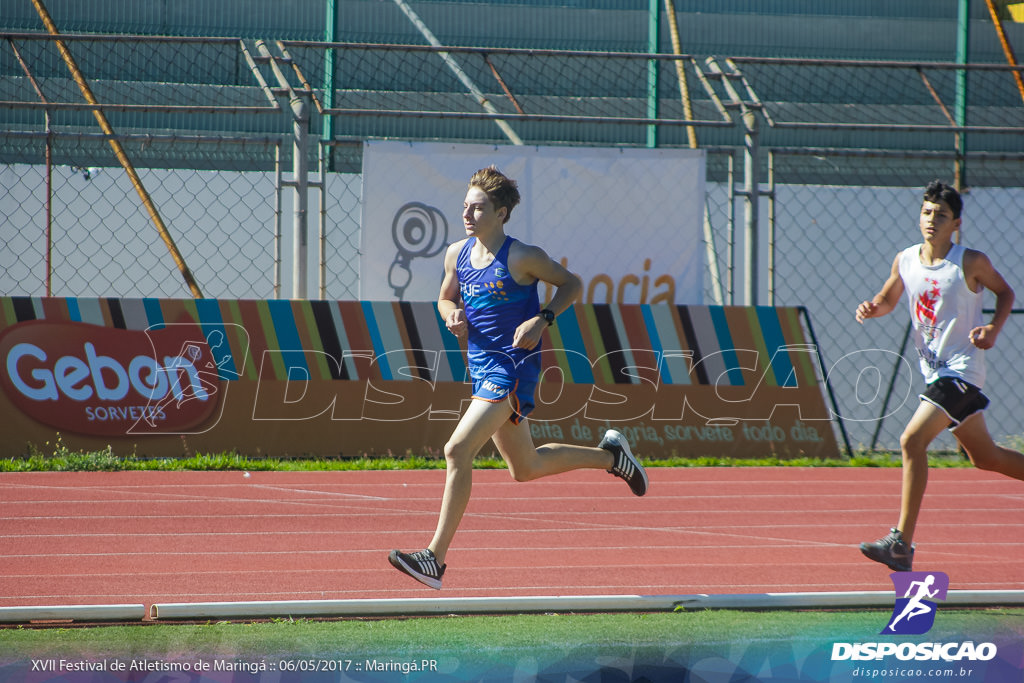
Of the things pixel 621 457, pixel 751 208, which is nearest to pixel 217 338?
pixel 621 457

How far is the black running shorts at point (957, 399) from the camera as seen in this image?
19.0 ft

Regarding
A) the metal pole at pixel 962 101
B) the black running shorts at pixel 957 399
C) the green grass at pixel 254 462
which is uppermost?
the metal pole at pixel 962 101

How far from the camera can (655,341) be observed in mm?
10289

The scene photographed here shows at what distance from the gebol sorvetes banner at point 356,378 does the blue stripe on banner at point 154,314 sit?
0.03ft

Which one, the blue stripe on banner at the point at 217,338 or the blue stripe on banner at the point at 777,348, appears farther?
the blue stripe on banner at the point at 777,348

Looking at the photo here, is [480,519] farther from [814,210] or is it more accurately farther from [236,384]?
[814,210]

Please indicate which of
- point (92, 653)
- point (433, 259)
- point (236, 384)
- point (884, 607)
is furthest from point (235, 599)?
point (433, 259)

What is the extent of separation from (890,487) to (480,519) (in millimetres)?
3951

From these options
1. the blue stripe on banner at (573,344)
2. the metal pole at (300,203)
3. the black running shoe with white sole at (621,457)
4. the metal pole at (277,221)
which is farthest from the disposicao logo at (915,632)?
the metal pole at (277,221)

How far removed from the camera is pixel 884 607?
17.0ft

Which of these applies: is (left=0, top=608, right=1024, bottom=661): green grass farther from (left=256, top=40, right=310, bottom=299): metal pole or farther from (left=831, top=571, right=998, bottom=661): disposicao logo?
(left=256, top=40, right=310, bottom=299): metal pole

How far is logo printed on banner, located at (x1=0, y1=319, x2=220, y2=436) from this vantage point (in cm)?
953

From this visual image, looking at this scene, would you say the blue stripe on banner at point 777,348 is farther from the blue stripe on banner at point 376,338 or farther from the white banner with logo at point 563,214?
the blue stripe on banner at point 376,338

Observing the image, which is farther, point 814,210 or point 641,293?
point 814,210
